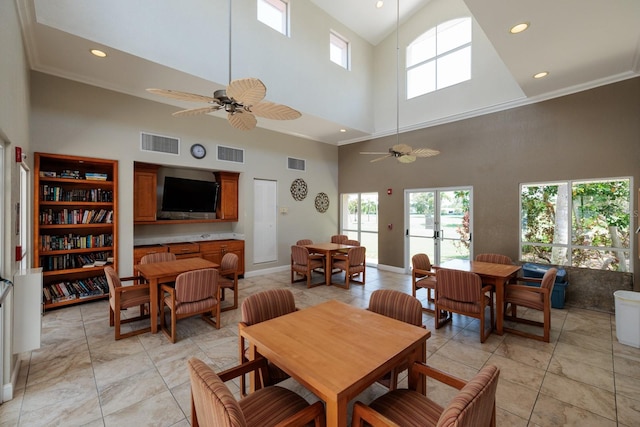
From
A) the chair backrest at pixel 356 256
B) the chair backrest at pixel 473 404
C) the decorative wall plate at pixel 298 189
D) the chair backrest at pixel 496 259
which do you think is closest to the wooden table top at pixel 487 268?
the chair backrest at pixel 496 259

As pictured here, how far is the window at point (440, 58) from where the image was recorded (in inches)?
229

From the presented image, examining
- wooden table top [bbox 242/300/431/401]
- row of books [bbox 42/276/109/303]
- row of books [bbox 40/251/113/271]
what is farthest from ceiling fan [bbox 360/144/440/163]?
row of books [bbox 42/276/109/303]

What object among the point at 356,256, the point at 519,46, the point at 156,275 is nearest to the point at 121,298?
the point at 156,275

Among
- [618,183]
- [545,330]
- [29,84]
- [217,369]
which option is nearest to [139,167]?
[29,84]

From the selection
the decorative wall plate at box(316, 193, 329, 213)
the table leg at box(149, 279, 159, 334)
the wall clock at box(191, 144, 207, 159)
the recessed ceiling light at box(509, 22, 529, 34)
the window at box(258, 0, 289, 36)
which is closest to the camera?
the recessed ceiling light at box(509, 22, 529, 34)

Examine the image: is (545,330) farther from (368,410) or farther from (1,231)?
(1,231)

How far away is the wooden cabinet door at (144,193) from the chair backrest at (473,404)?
5.37 meters

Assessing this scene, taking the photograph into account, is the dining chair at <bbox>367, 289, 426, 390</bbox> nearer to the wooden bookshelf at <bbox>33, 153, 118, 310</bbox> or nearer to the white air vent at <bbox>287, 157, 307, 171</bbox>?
the wooden bookshelf at <bbox>33, 153, 118, 310</bbox>

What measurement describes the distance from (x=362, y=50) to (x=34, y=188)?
7.02 metres

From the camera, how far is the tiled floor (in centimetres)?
209

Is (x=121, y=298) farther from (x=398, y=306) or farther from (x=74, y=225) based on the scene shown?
(x=398, y=306)

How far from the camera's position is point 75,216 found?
430cm

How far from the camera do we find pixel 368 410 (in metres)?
1.31

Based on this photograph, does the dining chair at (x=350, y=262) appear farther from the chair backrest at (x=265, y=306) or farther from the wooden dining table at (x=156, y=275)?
the chair backrest at (x=265, y=306)
